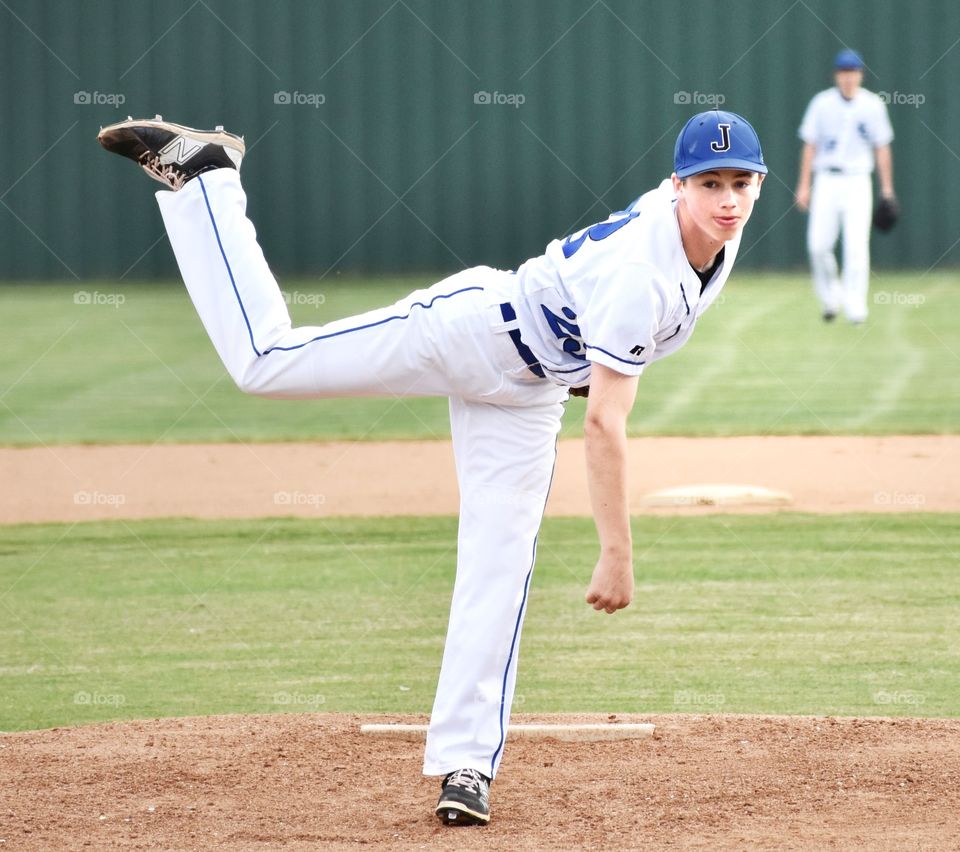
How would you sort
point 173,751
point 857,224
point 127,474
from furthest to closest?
point 857,224 → point 127,474 → point 173,751

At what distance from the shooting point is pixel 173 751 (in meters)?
4.74

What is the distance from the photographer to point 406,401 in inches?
595

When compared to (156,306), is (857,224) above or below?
above

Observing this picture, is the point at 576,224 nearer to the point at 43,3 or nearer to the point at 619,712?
the point at 43,3

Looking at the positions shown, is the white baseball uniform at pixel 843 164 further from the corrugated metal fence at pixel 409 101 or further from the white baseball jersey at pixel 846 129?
the corrugated metal fence at pixel 409 101

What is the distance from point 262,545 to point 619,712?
3802mm

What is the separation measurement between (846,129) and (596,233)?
466 inches

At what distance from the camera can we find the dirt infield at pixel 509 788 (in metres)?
3.83

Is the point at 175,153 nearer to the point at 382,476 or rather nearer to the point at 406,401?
the point at 382,476

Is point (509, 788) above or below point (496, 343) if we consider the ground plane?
below

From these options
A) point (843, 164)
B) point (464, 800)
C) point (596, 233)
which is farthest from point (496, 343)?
point (843, 164)

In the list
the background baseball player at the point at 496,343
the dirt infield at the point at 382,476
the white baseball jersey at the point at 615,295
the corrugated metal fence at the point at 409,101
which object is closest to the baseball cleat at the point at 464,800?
the background baseball player at the point at 496,343

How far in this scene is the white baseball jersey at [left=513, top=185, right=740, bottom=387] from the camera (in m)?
3.57

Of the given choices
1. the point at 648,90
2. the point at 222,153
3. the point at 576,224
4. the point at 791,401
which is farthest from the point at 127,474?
the point at 648,90
